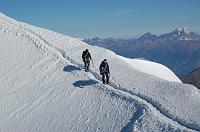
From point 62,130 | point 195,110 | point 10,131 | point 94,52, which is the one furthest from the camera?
point 94,52

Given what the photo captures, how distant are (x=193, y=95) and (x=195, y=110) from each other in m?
3.24

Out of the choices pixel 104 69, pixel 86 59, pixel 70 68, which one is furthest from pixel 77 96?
pixel 70 68

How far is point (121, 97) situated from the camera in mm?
30953

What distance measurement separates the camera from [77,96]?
1318 inches

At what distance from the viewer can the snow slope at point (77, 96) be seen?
27525mm

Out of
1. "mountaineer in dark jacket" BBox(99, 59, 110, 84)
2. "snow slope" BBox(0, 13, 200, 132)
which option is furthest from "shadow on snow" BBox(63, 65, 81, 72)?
"mountaineer in dark jacket" BBox(99, 59, 110, 84)

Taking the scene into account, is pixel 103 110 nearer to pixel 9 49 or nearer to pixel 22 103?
pixel 22 103

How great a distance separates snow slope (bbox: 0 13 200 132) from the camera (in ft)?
A: 90.3

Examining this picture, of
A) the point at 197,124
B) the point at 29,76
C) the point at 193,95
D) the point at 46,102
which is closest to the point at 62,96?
the point at 46,102

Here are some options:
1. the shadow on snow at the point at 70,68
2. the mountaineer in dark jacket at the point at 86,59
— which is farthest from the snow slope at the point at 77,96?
the mountaineer in dark jacket at the point at 86,59

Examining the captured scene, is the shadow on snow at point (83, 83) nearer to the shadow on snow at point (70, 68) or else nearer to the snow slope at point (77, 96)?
the snow slope at point (77, 96)

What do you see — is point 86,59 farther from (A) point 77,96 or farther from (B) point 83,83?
(A) point 77,96

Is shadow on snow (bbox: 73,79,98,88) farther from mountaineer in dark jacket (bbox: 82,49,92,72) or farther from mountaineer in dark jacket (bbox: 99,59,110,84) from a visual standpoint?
mountaineer in dark jacket (bbox: 82,49,92,72)

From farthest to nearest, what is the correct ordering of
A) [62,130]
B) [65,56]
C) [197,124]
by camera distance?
[65,56] < [62,130] < [197,124]
